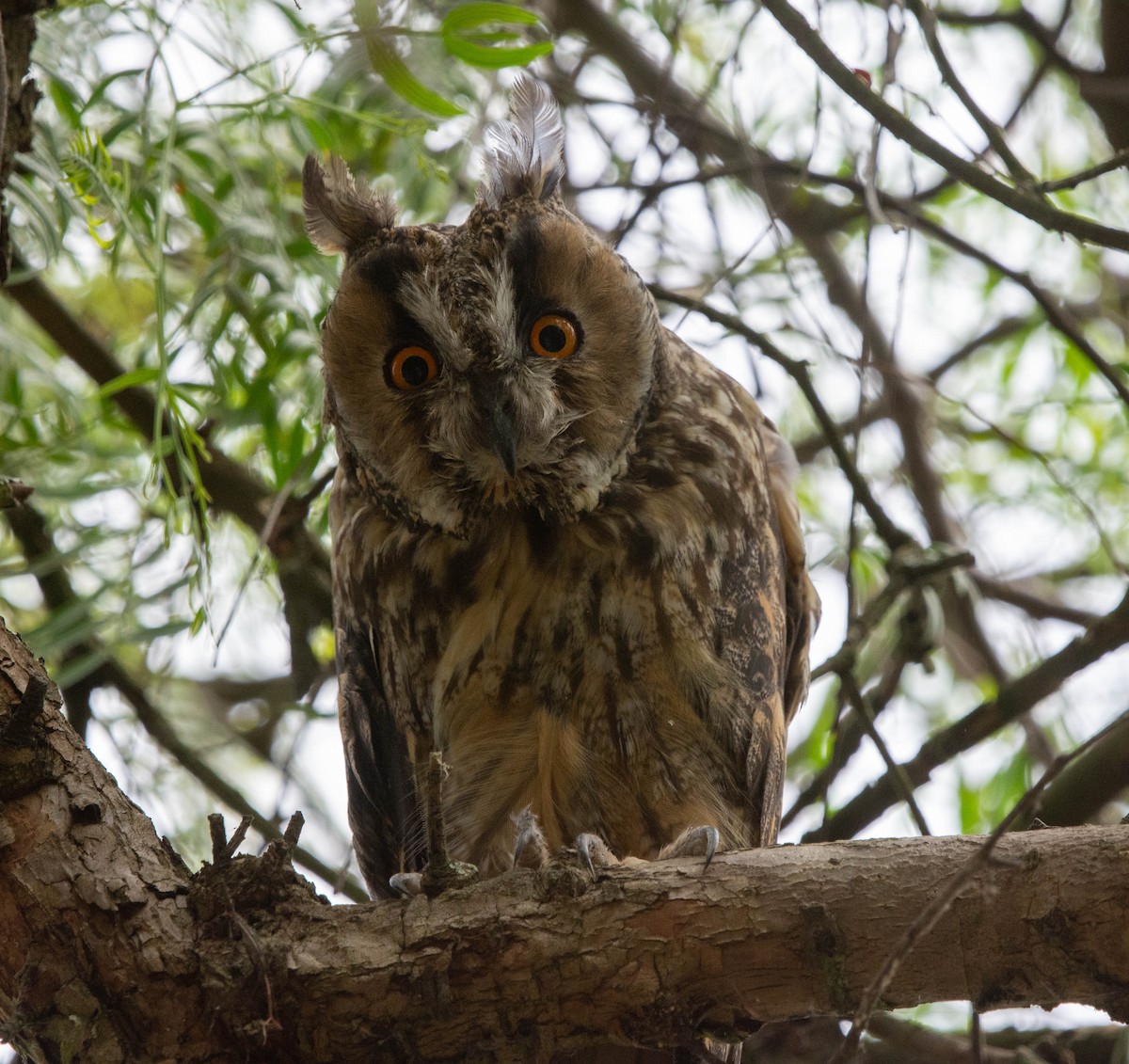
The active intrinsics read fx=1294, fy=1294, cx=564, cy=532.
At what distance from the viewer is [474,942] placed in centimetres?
157

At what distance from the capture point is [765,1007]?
61.6 inches

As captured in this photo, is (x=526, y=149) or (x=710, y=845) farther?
(x=526, y=149)

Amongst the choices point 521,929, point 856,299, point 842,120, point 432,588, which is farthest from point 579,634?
point 856,299

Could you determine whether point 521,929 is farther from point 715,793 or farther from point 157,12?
point 157,12

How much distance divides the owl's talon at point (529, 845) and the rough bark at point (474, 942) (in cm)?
29

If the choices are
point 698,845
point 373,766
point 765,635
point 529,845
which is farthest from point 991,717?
point 373,766

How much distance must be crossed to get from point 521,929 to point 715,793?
2.37 feet

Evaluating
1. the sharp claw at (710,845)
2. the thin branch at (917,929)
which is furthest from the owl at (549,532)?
the thin branch at (917,929)

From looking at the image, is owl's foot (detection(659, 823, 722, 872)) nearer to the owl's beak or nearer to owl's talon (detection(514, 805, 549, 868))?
owl's talon (detection(514, 805, 549, 868))

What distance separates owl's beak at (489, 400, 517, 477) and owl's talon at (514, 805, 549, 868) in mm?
527

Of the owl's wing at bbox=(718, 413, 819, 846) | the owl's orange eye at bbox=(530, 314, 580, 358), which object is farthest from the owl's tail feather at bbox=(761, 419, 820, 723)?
the owl's orange eye at bbox=(530, 314, 580, 358)

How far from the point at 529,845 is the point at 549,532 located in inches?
21.1

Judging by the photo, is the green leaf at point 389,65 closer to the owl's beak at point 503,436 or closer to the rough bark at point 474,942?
the owl's beak at point 503,436

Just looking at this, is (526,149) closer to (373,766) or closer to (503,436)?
(503,436)
